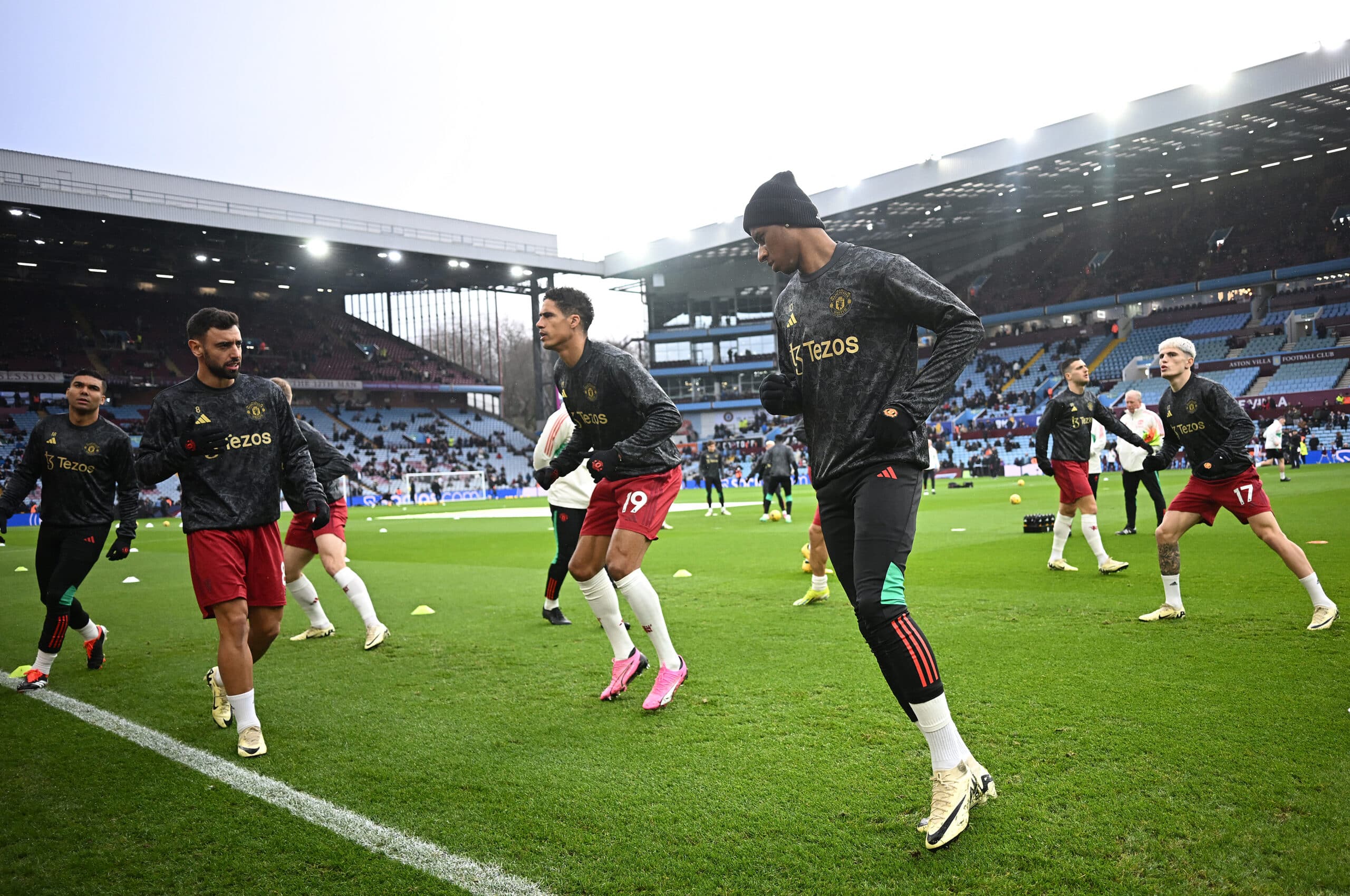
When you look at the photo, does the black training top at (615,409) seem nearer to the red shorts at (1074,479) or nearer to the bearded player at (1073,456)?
the bearded player at (1073,456)

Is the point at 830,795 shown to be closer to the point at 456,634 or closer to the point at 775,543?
the point at 456,634

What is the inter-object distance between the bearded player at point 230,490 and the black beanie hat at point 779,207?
8.65 ft

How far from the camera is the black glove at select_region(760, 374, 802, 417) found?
3.66 metres

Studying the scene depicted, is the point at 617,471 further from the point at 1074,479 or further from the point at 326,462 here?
the point at 1074,479

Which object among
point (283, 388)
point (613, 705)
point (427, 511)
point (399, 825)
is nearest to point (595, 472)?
point (613, 705)

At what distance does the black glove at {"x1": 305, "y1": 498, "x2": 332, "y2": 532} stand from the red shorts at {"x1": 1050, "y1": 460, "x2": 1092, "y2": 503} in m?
7.41

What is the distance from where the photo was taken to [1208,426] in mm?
6410

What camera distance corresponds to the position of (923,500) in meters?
23.8

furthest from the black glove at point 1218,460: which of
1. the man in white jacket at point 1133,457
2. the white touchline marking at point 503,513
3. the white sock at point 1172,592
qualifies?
the white touchline marking at point 503,513

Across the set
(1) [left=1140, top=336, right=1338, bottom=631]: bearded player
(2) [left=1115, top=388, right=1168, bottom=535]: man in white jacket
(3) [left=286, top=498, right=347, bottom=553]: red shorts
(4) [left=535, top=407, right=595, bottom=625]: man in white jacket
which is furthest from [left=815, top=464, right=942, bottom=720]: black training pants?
(2) [left=1115, top=388, right=1168, bottom=535]: man in white jacket

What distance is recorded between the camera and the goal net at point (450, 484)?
44.0 meters

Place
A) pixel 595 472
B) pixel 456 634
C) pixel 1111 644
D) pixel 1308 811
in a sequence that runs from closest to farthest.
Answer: pixel 1308 811 < pixel 595 472 < pixel 1111 644 < pixel 456 634

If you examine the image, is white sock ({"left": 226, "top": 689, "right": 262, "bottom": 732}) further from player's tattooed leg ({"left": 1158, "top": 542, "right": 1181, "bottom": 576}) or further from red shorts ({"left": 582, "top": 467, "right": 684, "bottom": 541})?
player's tattooed leg ({"left": 1158, "top": 542, "right": 1181, "bottom": 576})

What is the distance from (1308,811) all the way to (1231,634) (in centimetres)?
320
